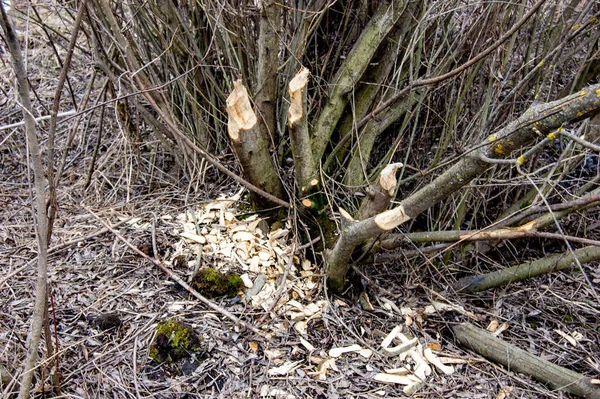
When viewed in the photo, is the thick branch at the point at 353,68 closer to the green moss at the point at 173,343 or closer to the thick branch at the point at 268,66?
the thick branch at the point at 268,66

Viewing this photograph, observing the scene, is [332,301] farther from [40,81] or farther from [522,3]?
[40,81]

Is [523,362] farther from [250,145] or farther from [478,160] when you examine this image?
[250,145]

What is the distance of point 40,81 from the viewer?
5141mm

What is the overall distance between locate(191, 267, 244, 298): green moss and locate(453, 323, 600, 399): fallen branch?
1395mm

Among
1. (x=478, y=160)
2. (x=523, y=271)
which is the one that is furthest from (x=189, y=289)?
(x=523, y=271)

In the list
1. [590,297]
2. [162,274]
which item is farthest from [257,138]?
[590,297]

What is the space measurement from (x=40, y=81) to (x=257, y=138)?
3.38m

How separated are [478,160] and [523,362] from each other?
4.22ft

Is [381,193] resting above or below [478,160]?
below

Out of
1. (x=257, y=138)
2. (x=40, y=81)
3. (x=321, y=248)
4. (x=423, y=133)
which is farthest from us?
(x=40, y=81)

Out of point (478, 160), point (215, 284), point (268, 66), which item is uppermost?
point (268, 66)

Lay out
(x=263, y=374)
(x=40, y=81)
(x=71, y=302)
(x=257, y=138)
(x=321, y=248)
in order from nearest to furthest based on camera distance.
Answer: (x=263, y=374) → (x=71, y=302) → (x=257, y=138) → (x=321, y=248) → (x=40, y=81)

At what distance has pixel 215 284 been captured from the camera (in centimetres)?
292

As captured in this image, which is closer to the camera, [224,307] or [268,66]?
[224,307]
